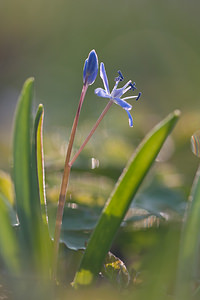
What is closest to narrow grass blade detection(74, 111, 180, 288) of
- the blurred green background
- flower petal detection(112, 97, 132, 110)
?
flower petal detection(112, 97, 132, 110)

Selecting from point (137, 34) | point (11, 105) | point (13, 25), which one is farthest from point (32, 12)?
point (11, 105)

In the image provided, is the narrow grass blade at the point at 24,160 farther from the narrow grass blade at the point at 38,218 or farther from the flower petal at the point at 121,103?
the flower petal at the point at 121,103

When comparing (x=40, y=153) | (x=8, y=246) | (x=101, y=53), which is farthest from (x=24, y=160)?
(x=101, y=53)

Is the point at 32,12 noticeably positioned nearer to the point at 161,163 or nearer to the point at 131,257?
the point at 161,163

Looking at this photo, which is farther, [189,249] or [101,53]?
[101,53]

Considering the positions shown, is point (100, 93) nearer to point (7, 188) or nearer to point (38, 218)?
point (38, 218)


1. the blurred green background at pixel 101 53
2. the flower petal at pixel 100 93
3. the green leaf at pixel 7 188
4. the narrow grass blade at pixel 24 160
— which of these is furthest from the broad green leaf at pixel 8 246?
the blurred green background at pixel 101 53
